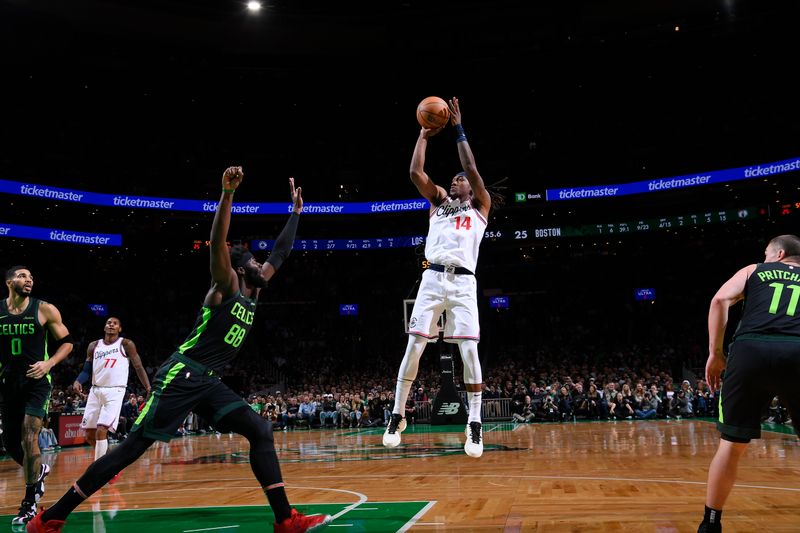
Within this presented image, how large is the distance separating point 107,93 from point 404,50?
1405 cm

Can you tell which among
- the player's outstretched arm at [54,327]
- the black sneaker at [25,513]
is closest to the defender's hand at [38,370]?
the player's outstretched arm at [54,327]

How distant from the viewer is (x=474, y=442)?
6.54 meters

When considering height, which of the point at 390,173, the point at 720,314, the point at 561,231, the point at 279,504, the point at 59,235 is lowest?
the point at 279,504

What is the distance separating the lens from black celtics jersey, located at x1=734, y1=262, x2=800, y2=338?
443 cm

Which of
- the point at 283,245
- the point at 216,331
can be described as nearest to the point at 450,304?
the point at 283,245

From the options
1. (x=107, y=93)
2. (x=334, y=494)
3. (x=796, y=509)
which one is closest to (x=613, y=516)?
(x=796, y=509)

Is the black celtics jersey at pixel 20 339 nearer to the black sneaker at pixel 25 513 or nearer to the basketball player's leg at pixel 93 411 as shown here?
the black sneaker at pixel 25 513

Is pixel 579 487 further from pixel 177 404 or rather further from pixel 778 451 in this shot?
pixel 778 451

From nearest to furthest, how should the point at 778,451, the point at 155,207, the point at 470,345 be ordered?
the point at 470,345 → the point at 778,451 → the point at 155,207

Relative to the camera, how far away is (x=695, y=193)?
113ft

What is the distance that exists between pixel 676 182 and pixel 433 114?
96.6 feet

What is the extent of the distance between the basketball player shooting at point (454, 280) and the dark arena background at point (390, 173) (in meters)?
13.6

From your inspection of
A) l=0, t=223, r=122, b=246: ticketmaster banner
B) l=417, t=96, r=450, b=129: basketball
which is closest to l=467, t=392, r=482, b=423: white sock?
l=417, t=96, r=450, b=129: basketball

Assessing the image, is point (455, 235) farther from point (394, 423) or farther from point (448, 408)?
point (448, 408)
